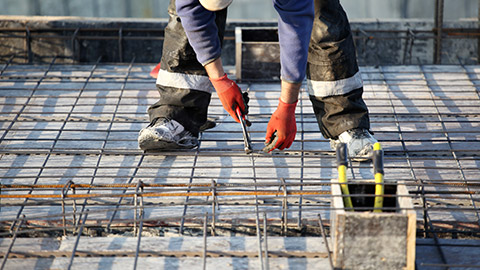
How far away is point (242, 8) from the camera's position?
707 cm

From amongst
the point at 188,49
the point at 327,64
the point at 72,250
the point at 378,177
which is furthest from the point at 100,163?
the point at 378,177

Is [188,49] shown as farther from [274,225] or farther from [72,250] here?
[72,250]

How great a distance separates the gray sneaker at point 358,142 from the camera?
2.93 m

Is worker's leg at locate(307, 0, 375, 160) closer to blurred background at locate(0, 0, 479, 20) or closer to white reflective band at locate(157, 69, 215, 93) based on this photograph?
white reflective band at locate(157, 69, 215, 93)

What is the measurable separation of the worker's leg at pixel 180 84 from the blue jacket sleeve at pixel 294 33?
0.63 metres

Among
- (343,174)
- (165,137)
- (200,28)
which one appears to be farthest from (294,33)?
(165,137)

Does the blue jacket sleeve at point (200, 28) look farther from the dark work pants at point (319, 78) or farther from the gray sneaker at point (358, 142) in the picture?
the gray sneaker at point (358, 142)

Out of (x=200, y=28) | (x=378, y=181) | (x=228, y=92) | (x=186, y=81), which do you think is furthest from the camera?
(x=186, y=81)

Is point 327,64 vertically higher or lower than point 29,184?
higher

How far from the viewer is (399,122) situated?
11.2 feet

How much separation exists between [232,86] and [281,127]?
315 millimetres

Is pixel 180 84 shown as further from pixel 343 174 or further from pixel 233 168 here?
pixel 343 174

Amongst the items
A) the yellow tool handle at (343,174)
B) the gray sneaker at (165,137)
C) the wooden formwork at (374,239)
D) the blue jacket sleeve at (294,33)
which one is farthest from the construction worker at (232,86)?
the wooden formwork at (374,239)

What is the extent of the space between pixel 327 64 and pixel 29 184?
5.29 ft
